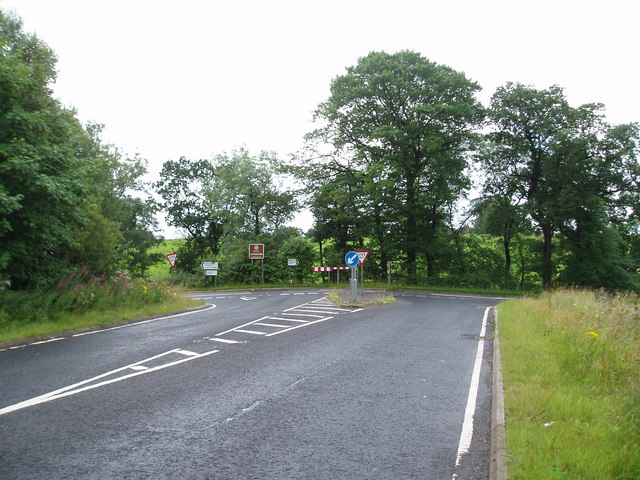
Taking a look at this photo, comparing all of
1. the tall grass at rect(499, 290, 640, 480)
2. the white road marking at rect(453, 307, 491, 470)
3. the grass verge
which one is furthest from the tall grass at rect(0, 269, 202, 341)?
the tall grass at rect(499, 290, 640, 480)

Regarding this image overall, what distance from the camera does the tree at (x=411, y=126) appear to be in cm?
2919

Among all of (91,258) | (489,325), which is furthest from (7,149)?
(489,325)

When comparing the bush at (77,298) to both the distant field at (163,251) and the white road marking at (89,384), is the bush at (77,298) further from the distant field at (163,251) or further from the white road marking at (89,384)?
the distant field at (163,251)

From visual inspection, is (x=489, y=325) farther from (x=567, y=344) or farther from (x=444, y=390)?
(x=444, y=390)

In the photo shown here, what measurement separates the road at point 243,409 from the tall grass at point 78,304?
148 centimetres

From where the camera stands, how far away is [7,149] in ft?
31.5

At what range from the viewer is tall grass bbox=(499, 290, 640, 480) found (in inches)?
133

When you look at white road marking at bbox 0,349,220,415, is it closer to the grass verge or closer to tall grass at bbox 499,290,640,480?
the grass verge

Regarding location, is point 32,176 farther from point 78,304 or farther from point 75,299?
point 78,304

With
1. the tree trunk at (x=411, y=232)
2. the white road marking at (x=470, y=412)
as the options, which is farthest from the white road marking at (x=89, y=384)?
the tree trunk at (x=411, y=232)

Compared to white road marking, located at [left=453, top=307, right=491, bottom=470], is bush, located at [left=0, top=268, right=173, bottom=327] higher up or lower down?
higher up

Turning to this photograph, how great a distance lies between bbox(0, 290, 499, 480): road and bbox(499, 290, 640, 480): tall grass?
463 mm

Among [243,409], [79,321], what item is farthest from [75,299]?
[243,409]

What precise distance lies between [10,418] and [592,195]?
31791mm
